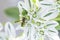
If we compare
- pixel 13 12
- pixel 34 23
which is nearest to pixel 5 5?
pixel 13 12

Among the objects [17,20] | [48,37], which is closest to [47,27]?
[48,37]

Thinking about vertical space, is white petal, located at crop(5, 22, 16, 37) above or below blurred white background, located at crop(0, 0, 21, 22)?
below

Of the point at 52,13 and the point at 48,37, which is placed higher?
the point at 52,13

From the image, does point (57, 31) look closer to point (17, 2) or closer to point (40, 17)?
point (40, 17)

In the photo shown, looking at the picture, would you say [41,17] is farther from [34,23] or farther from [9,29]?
[9,29]

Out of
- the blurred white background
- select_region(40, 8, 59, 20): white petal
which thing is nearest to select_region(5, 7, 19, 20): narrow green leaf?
the blurred white background

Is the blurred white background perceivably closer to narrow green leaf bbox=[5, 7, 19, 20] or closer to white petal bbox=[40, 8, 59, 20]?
narrow green leaf bbox=[5, 7, 19, 20]

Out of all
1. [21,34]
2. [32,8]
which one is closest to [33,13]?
[32,8]
